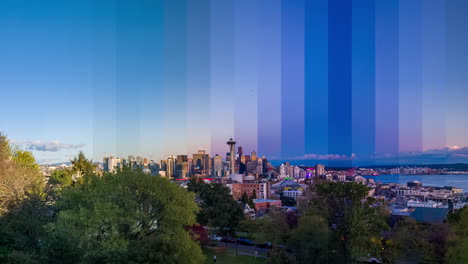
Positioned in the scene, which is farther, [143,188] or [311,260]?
[311,260]

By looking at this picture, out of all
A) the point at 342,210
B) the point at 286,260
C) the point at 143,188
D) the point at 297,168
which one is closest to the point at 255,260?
the point at 286,260

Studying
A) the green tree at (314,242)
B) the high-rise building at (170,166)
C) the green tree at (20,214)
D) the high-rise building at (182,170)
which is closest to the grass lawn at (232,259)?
the green tree at (314,242)

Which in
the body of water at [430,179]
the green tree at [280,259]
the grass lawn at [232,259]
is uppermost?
the green tree at [280,259]

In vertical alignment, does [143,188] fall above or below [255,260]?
above

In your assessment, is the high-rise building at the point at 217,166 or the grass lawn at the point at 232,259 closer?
the grass lawn at the point at 232,259

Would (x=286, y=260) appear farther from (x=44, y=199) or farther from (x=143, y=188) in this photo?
(x=44, y=199)

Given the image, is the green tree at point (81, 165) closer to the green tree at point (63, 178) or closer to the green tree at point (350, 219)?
the green tree at point (63, 178)

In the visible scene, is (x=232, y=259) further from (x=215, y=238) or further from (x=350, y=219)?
(x=350, y=219)
